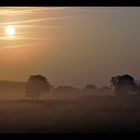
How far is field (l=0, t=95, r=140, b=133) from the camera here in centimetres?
237

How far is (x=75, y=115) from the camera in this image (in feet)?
7.82

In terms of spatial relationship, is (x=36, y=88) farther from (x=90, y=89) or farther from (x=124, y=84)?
(x=124, y=84)

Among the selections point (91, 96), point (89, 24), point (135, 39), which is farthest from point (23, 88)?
point (135, 39)

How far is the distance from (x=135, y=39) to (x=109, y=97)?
1.54 ft

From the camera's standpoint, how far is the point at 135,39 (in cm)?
244

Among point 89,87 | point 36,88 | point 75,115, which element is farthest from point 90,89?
point 36,88

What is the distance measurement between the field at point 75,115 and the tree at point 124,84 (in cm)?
4

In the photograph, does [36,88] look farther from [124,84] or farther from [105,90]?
[124,84]

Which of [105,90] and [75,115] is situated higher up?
[105,90]

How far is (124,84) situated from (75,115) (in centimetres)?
42

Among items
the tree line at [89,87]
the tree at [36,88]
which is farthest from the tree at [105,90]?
the tree at [36,88]

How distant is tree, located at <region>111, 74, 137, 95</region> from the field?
0.15 feet

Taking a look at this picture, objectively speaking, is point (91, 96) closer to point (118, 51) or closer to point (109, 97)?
point (109, 97)

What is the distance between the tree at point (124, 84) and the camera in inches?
93.2
